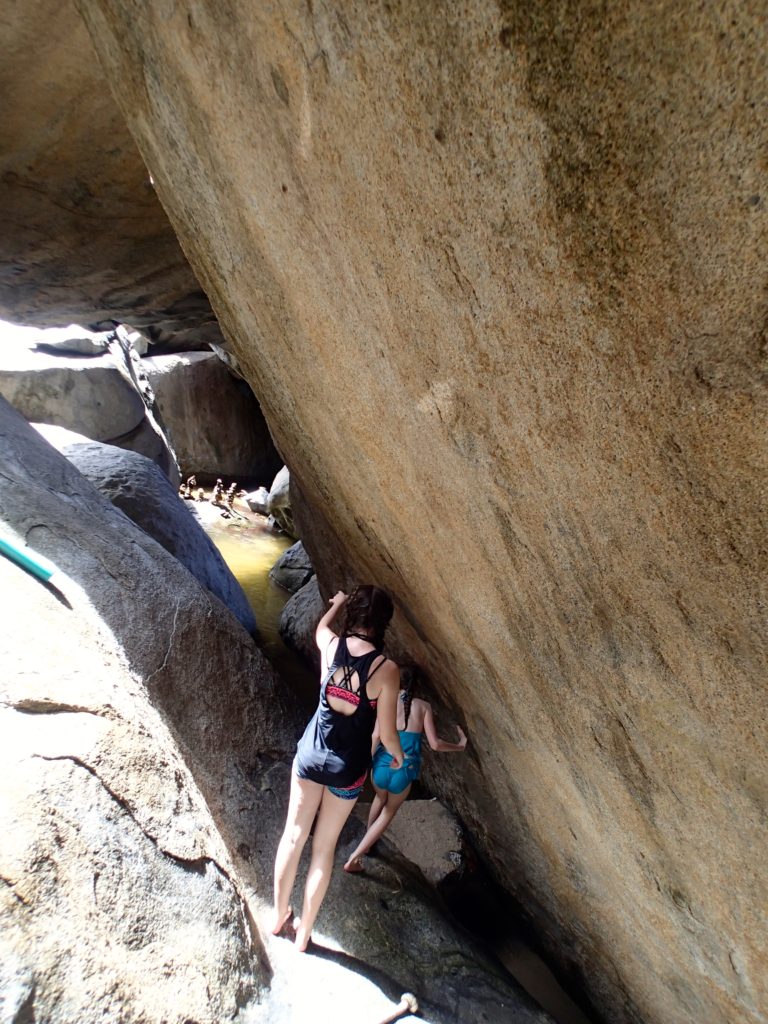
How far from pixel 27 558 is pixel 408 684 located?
1.97m

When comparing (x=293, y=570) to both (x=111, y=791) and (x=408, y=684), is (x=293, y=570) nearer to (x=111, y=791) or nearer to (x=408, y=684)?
(x=408, y=684)

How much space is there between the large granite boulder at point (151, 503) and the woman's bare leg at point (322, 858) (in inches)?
122

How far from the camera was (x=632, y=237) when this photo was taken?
1.22 metres

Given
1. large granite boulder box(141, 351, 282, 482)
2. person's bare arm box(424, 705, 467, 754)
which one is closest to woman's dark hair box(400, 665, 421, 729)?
person's bare arm box(424, 705, 467, 754)

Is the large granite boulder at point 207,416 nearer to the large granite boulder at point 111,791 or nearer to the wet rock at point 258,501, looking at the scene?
the wet rock at point 258,501

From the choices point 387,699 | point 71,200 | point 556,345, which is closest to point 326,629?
point 387,699

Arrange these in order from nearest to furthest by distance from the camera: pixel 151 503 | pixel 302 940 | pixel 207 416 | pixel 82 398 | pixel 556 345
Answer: pixel 556 345 → pixel 302 940 → pixel 151 503 → pixel 82 398 → pixel 207 416

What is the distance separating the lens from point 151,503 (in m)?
5.73

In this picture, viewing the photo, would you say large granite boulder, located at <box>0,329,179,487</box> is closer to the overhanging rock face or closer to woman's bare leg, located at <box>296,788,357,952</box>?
the overhanging rock face

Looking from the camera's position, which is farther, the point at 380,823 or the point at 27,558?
the point at 380,823

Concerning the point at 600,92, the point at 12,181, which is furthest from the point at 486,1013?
the point at 12,181

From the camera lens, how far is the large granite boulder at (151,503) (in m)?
5.57

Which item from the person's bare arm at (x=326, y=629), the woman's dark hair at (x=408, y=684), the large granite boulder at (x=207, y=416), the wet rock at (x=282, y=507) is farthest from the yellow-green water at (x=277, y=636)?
the large granite boulder at (x=207, y=416)

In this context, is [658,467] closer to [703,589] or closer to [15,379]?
[703,589]
